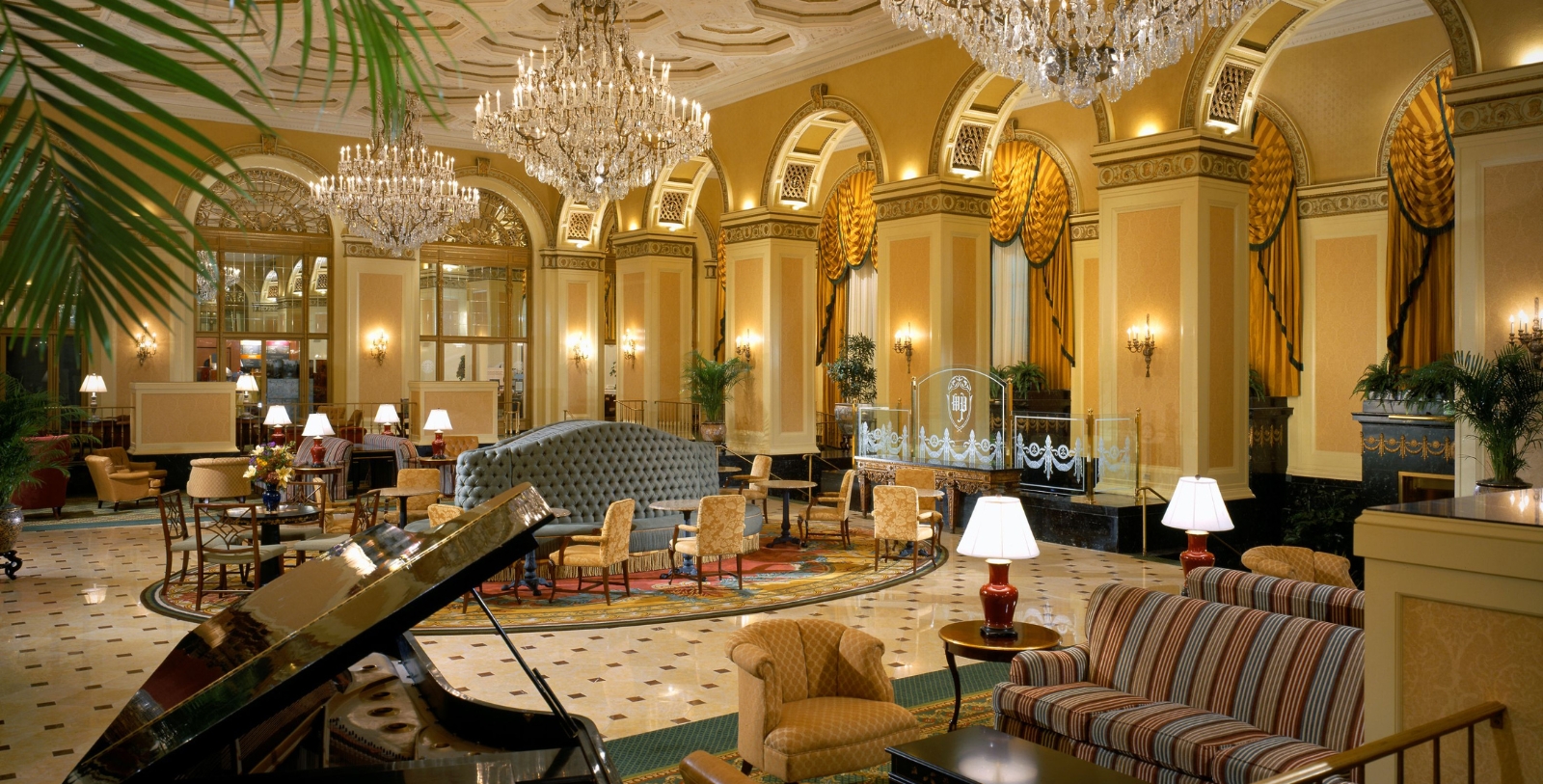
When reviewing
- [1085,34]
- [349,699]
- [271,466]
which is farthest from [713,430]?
[349,699]

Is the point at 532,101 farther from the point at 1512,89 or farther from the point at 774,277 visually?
the point at 1512,89

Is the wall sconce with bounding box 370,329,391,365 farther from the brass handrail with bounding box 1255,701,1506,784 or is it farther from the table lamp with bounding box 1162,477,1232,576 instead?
the brass handrail with bounding box 1255,701,1506,784

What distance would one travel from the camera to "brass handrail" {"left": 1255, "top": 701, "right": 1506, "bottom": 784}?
2557 mm

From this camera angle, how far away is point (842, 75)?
1471 centimetres

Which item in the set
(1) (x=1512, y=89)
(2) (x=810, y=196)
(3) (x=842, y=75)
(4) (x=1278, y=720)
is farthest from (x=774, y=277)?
(4) (x=1278, y=720)

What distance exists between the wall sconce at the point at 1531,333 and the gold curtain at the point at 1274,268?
622 cm

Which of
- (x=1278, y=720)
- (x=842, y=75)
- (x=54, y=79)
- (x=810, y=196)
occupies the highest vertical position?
(x=842, y=75)

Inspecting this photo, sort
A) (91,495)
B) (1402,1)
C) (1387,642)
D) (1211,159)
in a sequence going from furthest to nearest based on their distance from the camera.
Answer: (91,495)
(1402,1)
(1211,159)
(1387,642)

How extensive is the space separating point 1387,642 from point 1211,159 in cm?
863

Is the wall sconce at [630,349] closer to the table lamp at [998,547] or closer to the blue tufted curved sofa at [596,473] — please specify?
the blue tufted curved sofa at [596,473]

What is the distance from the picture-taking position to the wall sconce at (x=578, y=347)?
21656mm

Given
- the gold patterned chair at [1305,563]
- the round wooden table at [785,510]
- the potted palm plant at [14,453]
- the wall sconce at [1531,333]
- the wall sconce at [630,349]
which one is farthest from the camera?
the wall sconce at [630,349]

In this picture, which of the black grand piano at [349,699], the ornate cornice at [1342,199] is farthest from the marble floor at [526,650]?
the ornate cornice at [1342,199]

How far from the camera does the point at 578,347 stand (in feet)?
71.2
